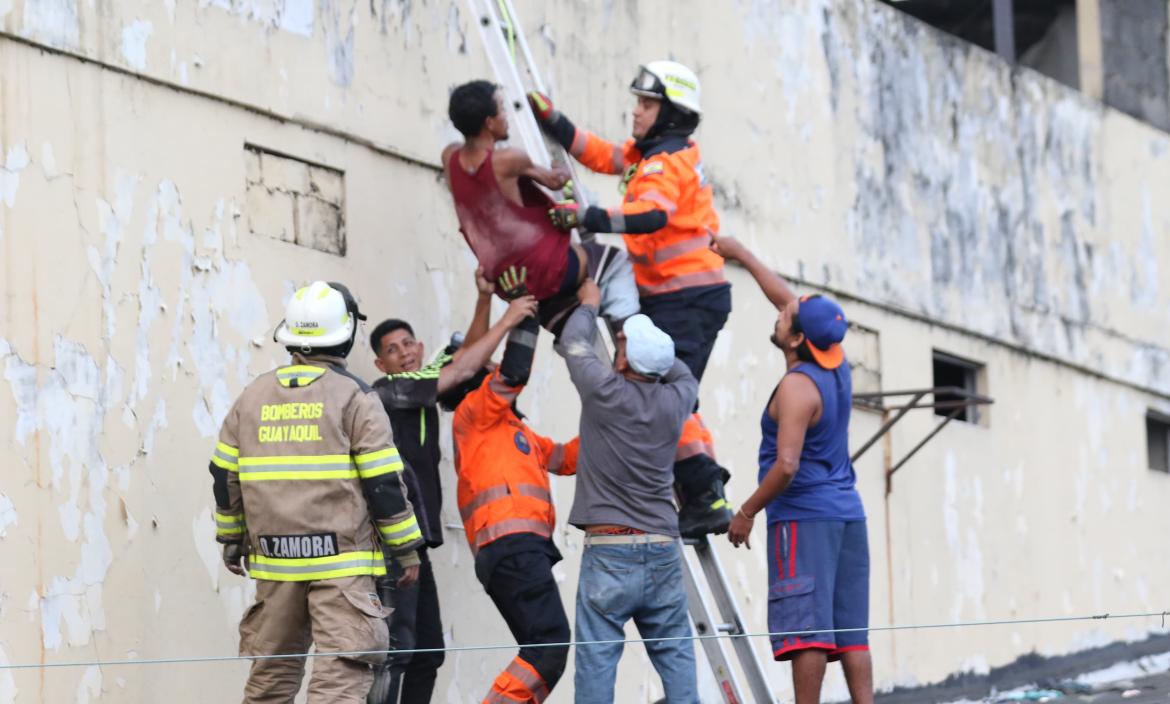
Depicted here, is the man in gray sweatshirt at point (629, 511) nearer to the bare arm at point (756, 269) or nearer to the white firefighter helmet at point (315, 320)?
the bare arm at point (756, 269)

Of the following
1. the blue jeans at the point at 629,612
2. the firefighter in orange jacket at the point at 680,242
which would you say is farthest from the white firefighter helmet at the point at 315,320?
the firefighter in orange jacket at the point at 680,242

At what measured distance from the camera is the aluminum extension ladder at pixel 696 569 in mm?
7816

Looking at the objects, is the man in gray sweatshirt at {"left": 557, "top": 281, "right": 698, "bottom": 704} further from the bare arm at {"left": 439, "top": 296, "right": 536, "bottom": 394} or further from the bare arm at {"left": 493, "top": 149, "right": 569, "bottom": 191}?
the bare arm at {"left": 493, "top": 149, "right": 569, "bottom": 191}

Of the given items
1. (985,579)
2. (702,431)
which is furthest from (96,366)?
(985,579)

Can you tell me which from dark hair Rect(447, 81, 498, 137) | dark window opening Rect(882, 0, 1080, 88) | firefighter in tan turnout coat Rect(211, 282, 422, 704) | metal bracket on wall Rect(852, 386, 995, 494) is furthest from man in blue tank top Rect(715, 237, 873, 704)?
dark window opening Rect(882, 0, 1080, 88)

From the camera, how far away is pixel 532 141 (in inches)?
316

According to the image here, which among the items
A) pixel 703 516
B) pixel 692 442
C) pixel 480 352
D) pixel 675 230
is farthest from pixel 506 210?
pixel 703 516

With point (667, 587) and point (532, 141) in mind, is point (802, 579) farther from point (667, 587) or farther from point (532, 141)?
point (532, 141)

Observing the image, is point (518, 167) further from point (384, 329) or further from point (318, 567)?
point (318, 567)

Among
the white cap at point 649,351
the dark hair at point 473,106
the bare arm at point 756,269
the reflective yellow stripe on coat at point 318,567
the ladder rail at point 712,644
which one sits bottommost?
Result: the ladder rail at point 712,644

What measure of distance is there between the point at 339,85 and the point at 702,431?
6.87 feet

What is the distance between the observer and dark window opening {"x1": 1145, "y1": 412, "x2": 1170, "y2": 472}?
15586 millimetres

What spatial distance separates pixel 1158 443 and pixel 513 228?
9.56 m

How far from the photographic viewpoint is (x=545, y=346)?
30.3ft
